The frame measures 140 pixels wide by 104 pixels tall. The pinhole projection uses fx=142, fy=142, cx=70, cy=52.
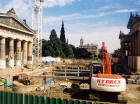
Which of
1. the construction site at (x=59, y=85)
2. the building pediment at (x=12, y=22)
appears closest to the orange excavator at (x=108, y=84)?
the construction site at (x=59, y=85)

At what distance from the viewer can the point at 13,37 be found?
45.2 meters

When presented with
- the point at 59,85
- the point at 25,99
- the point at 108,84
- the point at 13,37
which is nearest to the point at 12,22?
the point at 13,37

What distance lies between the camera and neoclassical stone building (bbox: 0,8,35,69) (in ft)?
131

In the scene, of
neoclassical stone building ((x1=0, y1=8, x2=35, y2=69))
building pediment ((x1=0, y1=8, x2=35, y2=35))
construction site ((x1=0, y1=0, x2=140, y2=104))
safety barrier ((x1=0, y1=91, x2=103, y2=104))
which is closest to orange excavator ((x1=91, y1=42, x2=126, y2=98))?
construction site ((x1=0, y1=0, x2=140, y2=104))

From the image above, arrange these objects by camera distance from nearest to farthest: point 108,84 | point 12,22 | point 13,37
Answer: point 108,84, point 12,22, point 13,37

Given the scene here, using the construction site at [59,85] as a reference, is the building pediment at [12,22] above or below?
above

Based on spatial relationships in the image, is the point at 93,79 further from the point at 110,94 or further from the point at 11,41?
the point at 11,41

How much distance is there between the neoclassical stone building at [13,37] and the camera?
3996cm

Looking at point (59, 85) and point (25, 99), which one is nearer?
point (25, 99)

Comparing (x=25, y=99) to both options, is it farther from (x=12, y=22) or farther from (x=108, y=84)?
(x=12, y=22)

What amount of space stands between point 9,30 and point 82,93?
3118 cm

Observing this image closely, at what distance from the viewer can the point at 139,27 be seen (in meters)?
43.6

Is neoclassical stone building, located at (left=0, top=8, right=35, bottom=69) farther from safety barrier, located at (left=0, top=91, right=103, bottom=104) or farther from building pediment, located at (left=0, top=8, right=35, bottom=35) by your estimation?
safety barrier, located at (left=0, top=91, right=103, bottom=104)

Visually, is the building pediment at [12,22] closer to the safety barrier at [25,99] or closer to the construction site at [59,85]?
the construction site at [59,85]
